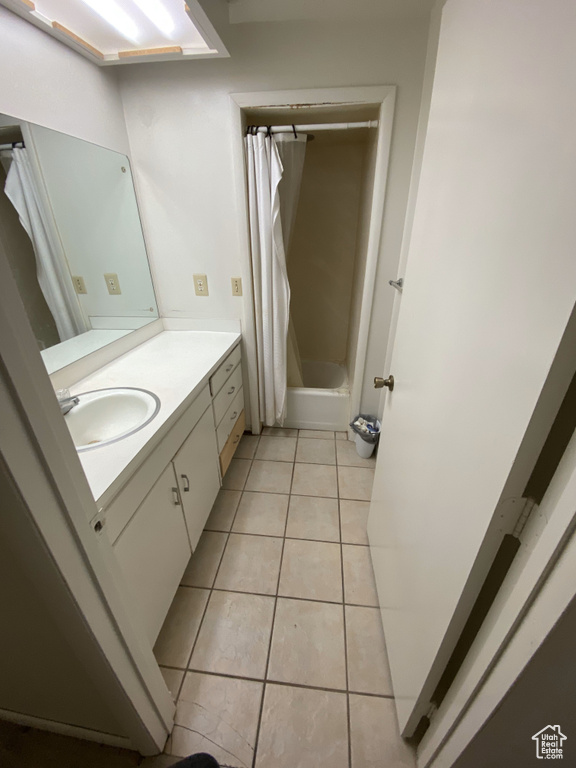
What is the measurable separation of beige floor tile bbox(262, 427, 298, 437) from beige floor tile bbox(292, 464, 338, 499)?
1.13ft

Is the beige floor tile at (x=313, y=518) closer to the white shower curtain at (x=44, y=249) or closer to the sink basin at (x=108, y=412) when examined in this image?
the sink basin at (x=108, y=412)

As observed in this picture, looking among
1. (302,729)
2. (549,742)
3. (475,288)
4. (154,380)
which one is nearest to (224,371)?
(154,380)

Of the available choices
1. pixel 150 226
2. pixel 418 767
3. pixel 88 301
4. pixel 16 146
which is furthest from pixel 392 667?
pixel 150 226

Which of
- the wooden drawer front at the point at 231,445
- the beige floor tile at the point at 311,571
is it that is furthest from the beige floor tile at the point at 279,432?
the beige floor tile at the point at 311,571

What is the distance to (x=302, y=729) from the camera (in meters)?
0.94

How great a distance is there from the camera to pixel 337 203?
7.79ft

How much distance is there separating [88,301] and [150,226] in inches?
26.2

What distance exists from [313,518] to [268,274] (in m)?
1.46

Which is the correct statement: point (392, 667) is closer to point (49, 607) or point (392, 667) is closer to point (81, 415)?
point (49, 607)

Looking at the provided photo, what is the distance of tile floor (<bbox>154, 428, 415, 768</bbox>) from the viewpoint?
92cm

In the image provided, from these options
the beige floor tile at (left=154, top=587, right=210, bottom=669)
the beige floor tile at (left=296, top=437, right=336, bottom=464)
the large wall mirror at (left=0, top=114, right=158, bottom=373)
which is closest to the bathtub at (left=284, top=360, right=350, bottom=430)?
the beige floor tile at (left=296, top=437, right=336, bottom=464)

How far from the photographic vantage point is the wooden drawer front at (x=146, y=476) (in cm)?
80

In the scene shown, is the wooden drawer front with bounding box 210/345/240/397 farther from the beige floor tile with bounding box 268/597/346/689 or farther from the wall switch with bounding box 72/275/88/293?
the beige floor tile with bounding box 268/597/346/689

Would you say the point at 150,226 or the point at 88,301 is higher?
the point at 150,226
